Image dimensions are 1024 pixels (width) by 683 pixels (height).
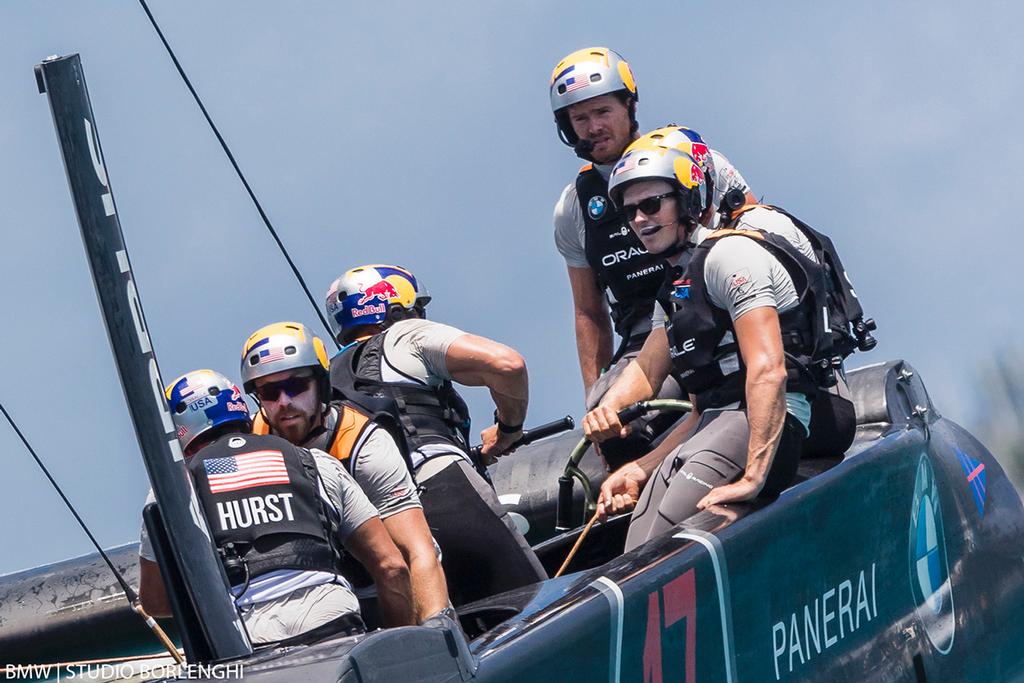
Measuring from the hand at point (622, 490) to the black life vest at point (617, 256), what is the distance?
3.40ft

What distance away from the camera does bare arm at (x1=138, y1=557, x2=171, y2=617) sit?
419 centimetres

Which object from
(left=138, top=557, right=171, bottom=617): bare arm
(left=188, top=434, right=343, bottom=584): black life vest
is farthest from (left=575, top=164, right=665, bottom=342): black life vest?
(left=138, top=557, right=171, bottom=617): bare arm

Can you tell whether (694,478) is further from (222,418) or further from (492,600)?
(222,418)

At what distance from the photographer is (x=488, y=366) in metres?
5.48

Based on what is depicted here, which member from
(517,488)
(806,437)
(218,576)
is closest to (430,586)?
(806,437)

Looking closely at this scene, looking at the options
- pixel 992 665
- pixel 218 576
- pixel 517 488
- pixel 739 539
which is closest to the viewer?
pixel 218 576

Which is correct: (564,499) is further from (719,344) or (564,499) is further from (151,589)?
(151,589)

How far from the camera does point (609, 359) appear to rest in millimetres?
6418

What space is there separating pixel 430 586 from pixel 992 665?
2113mm

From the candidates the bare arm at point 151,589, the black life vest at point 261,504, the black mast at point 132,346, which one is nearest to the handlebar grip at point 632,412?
the black life vest at point 261,504

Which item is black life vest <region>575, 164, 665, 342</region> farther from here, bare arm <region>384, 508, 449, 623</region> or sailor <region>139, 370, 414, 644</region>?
sailor <region>139, 370, 414, 644</region>

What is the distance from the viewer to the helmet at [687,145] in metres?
4.91

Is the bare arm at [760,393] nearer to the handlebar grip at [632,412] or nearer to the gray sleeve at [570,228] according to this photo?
the handlebar grip at [632,412]

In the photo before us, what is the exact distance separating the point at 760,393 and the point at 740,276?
1.12ft
